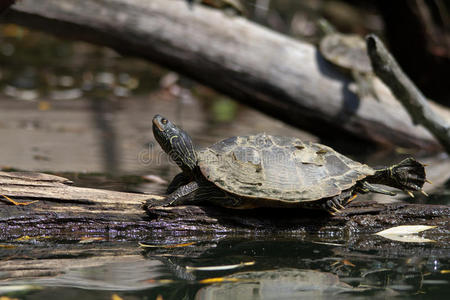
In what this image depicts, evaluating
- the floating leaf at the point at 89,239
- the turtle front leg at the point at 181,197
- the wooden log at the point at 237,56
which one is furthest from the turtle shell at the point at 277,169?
the wooden log at the point at 237,56

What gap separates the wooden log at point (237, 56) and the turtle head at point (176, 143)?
8.31 ft

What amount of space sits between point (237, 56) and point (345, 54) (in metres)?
1.27

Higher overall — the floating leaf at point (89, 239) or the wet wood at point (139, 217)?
the wet wood at point (139, 217)

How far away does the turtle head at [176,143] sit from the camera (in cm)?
346

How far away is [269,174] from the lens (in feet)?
10.9

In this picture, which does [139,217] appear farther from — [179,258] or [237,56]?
[237,56]

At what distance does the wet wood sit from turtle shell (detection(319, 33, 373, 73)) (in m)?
3.01

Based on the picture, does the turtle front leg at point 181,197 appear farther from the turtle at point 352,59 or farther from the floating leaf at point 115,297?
the turtle at point 352,59

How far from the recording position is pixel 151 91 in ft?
30.7

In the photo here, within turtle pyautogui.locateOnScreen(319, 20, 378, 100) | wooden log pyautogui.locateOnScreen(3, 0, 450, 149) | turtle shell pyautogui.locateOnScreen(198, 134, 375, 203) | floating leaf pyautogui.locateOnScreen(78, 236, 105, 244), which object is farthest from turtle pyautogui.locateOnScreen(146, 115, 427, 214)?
turtle pyautogui.locateOnScreen(319, 20, 378, 100)

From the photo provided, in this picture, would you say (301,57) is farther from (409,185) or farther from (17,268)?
(17,268)

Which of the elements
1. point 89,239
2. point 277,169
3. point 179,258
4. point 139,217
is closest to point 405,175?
point 277,169

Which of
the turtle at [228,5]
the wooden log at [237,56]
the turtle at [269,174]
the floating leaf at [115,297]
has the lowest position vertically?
the floating leaf at [115,297]

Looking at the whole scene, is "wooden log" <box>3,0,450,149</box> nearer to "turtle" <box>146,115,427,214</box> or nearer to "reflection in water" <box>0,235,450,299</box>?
"turtle" <box>146,115,427,214</box>
